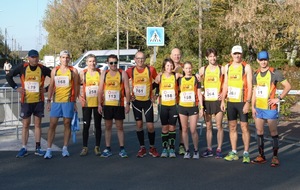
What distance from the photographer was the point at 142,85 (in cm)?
898

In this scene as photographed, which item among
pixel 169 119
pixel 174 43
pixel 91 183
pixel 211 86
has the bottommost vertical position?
pixel 91 183

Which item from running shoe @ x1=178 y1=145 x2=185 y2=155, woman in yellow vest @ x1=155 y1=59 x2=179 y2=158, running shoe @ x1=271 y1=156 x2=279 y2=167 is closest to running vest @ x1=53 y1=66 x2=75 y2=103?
woman in yellow vest @ x1=155 y1=59 x2=179 y2=158

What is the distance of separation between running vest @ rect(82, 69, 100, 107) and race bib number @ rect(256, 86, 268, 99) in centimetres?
A: 287

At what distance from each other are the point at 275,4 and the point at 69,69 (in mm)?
18166

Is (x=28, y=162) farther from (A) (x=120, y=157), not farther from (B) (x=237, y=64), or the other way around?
(B) (x=237, y=64)

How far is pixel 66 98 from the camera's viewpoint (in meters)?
9.00

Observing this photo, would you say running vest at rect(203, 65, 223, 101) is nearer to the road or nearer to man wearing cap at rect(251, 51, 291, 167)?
man wearing cap at rect(251, 51, 291, 167)

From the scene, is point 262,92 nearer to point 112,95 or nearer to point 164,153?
point 164,153

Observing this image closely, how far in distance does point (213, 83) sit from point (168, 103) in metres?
0.87

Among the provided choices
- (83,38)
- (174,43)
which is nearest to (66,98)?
(174,43)

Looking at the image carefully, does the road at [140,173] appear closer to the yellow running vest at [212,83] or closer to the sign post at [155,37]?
the yellow running vest at [212,83]

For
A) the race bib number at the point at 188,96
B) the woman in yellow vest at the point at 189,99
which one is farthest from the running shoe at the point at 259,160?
the race bib number at the point at 188,96

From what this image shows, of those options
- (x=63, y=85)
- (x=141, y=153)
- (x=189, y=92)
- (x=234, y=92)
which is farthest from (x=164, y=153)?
(x=63, y=85)

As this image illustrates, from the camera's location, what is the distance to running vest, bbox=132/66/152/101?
8984mm
